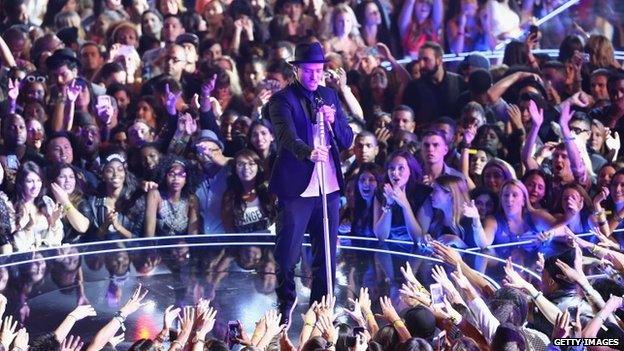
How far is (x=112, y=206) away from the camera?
8.40 m

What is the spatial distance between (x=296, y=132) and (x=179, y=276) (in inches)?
57.7

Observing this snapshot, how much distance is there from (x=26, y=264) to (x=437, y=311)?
332cm

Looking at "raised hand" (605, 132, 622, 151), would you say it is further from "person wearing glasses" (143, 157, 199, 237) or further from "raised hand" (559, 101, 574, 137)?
"person wearing glasses" (143, 157, 199, 237)

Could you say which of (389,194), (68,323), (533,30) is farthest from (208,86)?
(68,323)

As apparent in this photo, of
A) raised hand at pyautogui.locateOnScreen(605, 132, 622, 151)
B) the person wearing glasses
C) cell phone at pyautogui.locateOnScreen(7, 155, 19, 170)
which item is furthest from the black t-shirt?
cell phone at pyautogui.locateOnScreen(7, 155, 19, 170)

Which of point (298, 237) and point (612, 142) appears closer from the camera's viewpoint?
point (298, 237)

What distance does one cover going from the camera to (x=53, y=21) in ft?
34.3

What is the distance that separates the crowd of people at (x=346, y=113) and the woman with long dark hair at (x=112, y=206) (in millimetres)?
12

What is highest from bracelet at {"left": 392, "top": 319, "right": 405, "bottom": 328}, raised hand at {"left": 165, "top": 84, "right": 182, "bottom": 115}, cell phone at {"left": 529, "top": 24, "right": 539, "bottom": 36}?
cell phone at {"left": 529, "top": 24, "right": 539, "bottom": 36}

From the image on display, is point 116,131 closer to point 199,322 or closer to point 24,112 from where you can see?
point 24,112

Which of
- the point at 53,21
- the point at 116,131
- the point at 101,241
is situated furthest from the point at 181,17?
the point at 101,241

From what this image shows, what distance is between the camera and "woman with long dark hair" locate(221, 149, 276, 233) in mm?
8461

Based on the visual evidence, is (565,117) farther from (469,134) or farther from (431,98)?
(431,98)

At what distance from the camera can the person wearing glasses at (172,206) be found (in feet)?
27.5
